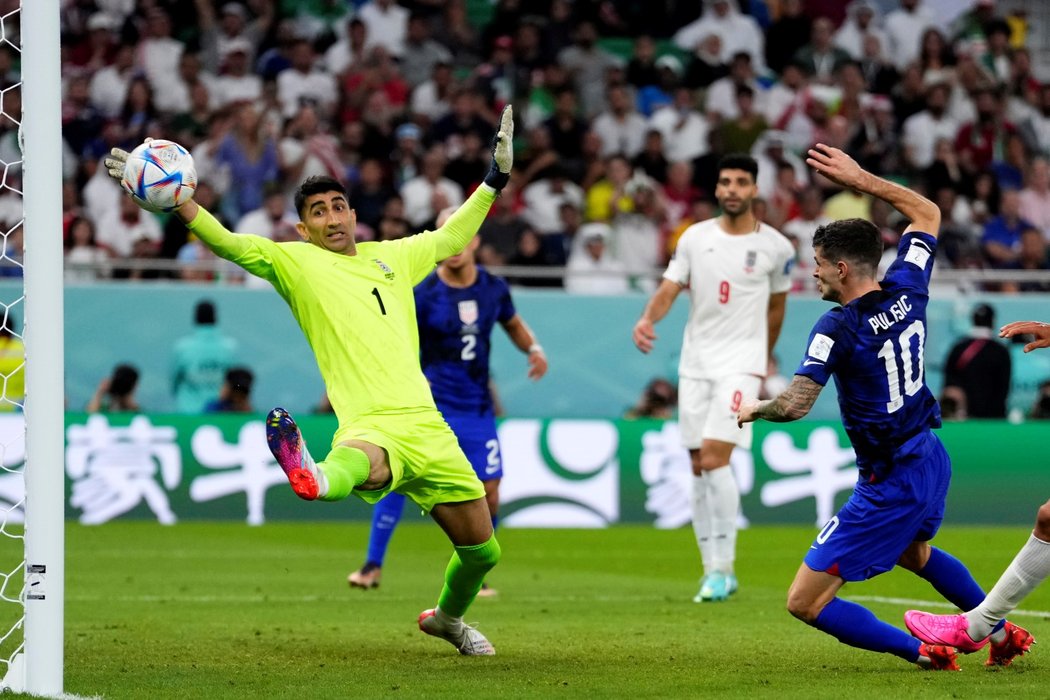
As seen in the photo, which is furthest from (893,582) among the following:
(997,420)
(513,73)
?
(513,73)

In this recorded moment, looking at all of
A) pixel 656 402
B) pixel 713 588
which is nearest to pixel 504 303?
pixel 713 588

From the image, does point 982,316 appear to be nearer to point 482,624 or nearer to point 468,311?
point 468,311

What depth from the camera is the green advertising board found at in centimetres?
1571

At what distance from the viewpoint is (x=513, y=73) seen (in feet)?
69.3

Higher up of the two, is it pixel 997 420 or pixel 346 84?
pixel 346 84

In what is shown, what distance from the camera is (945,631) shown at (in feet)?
23.1

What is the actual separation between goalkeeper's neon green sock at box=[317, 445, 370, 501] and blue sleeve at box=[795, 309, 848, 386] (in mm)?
1854

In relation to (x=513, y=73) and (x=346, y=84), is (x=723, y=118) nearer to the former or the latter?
(x=513, y=73)

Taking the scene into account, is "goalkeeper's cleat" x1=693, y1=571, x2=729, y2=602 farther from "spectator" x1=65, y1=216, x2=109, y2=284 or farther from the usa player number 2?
"spectator" x1=65, y1=216, x2=109, y2=284

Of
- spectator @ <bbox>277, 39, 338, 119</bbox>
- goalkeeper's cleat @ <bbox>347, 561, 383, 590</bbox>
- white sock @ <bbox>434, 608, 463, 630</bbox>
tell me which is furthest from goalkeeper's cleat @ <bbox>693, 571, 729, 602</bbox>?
spectator @ <bbox>277, 39, 338, 119</bbox>

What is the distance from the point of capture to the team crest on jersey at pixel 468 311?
36.0 ft

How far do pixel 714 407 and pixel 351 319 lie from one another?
3932 mm

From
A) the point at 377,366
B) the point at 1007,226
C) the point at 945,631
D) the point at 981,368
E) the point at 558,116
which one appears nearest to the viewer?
the point at 945,631

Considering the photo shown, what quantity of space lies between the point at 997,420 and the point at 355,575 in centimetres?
804
